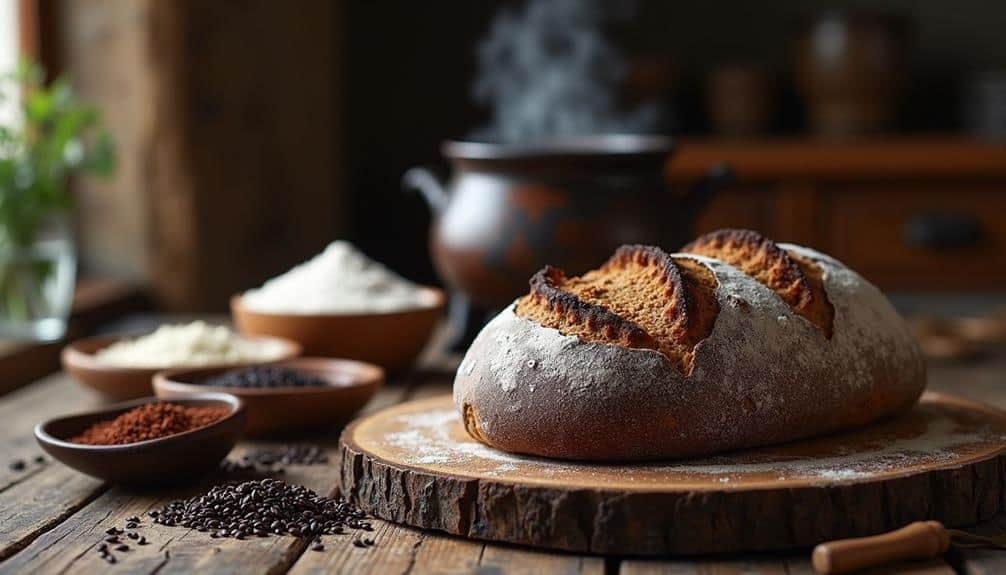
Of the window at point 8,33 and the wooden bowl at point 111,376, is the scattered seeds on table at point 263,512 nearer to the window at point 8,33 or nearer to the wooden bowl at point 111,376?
the wooden bowl at point 111,376

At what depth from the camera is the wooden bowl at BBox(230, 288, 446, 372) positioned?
205 cm

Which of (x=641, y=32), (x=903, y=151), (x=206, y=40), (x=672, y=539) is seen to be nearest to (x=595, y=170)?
(x=672, y=539)

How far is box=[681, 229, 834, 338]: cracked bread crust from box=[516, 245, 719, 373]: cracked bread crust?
0.09 metres

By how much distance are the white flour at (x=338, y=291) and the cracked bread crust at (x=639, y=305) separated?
71cm

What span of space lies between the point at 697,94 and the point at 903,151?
0.86m

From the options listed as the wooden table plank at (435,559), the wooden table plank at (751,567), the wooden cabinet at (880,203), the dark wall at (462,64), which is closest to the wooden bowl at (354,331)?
the wooden table plank at (435,559)

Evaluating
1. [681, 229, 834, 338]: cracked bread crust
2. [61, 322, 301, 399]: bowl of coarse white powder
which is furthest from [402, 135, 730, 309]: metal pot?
[681, 229, 834, 338]: cracked bread crust

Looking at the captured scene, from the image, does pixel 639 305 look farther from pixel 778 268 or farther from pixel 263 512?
pixel 263 512

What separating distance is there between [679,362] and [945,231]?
8.95ft

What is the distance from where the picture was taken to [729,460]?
4.20 ft

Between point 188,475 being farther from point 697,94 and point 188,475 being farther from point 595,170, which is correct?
point 697,94

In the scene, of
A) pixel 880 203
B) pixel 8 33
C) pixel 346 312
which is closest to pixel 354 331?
pixel 346 312

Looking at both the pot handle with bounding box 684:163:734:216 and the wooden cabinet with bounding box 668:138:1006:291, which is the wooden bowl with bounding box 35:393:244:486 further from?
the wooden cabinet with bounding box 668:138:1006:291

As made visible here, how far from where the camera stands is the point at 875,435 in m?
1.41
